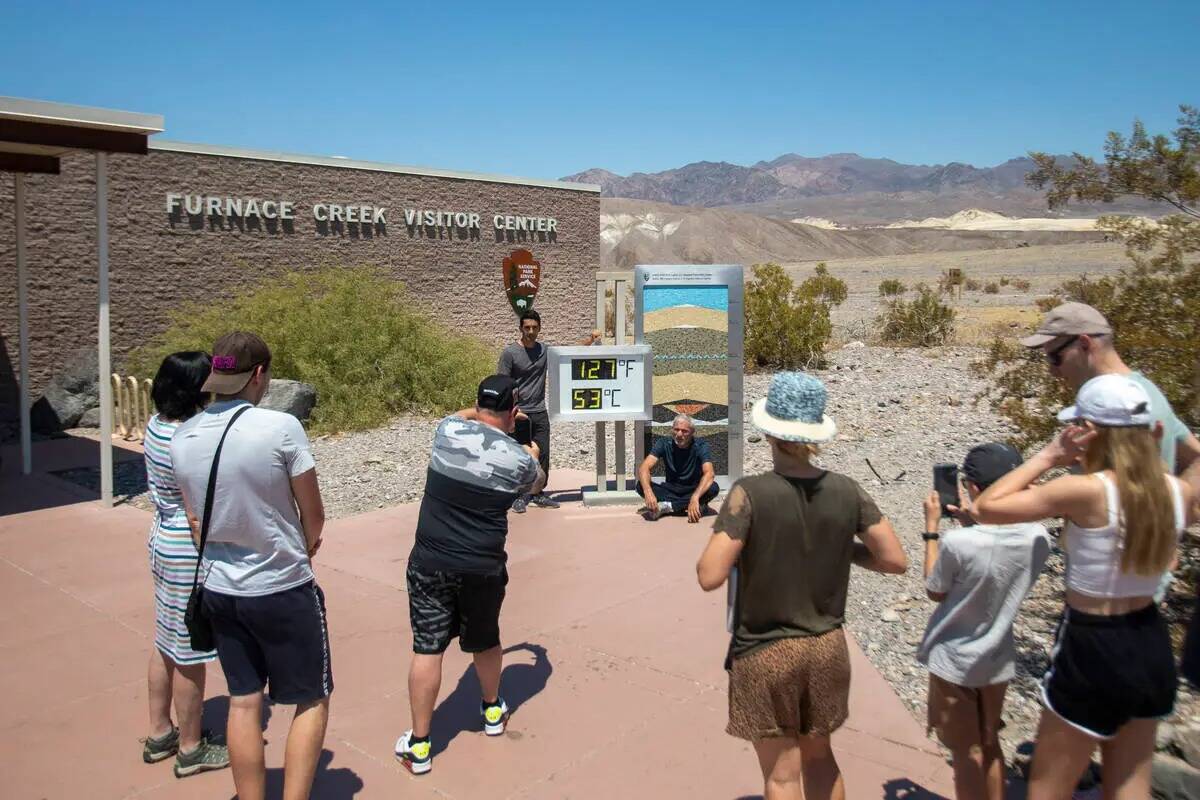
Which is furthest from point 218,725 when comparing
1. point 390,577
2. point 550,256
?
point 550,256

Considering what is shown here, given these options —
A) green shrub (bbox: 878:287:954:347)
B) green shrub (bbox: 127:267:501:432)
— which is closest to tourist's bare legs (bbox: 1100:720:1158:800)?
green shrub (bbox: 127:267:501:432)

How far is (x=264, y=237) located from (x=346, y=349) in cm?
478

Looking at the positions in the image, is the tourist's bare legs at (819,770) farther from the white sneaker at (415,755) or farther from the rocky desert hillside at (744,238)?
the rocky desert hillside at (744,238)

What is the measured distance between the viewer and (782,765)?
313cm

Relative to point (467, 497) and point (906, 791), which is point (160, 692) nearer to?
point (467, 497)

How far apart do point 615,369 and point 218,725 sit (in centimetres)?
485

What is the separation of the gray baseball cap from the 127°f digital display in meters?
5.33

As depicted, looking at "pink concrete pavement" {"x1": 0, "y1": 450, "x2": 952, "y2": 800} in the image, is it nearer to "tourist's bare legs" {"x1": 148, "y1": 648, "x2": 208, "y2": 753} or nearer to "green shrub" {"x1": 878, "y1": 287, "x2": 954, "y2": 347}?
"tourist's bare legs" {"x1": 148, "y1": 648, "x2": 208, "y2": 753}

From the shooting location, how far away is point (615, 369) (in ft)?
28.7

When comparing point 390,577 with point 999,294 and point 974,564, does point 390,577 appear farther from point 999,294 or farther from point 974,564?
point 999,294

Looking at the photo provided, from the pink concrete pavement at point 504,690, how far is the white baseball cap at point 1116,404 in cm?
184

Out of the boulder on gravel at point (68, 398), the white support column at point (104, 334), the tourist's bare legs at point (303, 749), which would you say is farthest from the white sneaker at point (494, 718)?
the boulder on gravel at point (68, 398)

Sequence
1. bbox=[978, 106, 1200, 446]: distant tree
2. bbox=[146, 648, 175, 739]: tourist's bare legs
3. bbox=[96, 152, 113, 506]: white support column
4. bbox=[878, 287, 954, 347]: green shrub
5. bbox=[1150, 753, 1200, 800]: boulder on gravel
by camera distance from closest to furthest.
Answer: bbox=[1150, 753, 1200, 800]: boulder on gravel, bbox=[146, 648, 175, 739]: tourist's bare legs, bbox=[978, 106, 1200, 446]: distant tree, bbox=[96, 152, 113, 506]: white support column, bbox=[878, 287, 954, 347]: green shrub

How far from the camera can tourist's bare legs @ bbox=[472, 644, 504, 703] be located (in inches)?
174
